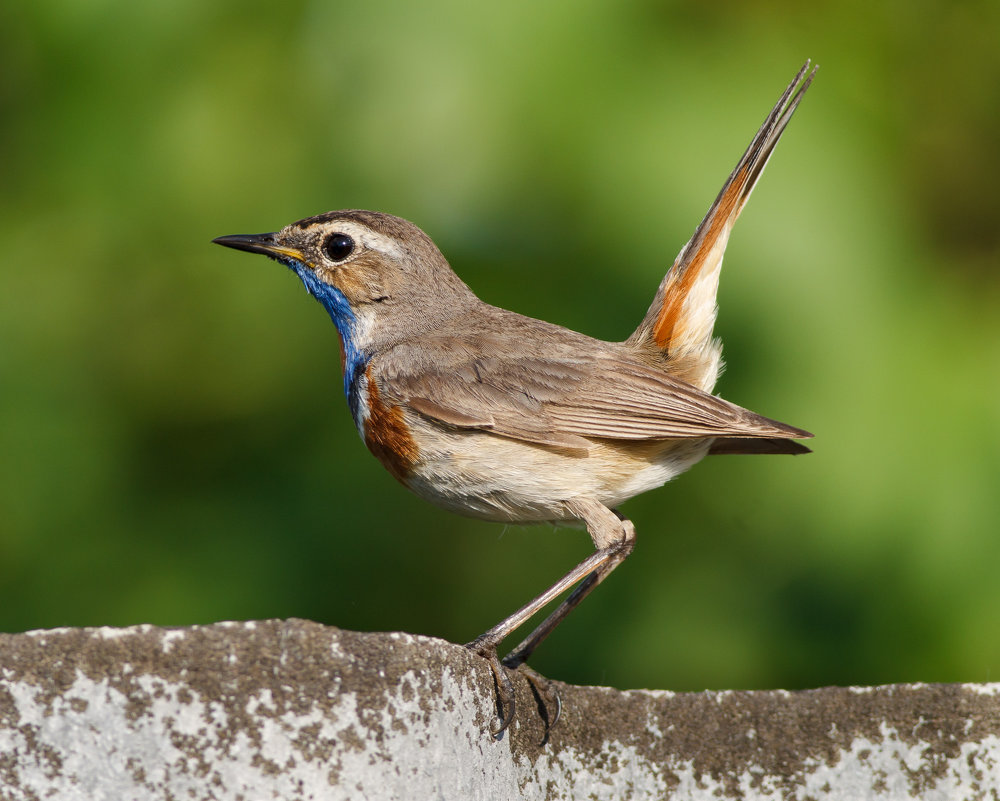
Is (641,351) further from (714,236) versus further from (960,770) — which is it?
(960,770)

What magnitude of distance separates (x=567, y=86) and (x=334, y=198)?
93 centimetres

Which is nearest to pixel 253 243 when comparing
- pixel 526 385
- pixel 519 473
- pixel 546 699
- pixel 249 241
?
pixel 249 241

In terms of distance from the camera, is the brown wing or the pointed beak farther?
the pointed beak

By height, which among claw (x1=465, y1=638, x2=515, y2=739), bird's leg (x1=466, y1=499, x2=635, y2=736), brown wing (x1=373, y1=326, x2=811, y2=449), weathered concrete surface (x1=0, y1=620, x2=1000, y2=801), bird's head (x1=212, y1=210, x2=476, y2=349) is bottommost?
weathered concrete surface (x1=0, y1=620, x2=1000, y2=801)

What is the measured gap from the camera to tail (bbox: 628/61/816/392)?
3.72 meters

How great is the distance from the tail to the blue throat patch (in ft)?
3.48

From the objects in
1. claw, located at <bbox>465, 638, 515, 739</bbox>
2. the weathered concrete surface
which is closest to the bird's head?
claw, located at <bbox>465, 638, 515, 739</bbox>

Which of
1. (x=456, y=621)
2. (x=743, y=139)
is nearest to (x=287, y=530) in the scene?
(x=456, y=621)

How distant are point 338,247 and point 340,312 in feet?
0.91

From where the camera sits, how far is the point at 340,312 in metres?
4.48

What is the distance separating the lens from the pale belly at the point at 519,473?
376 cm

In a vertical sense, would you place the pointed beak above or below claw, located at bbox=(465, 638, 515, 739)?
above

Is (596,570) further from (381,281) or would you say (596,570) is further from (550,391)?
(381,281)

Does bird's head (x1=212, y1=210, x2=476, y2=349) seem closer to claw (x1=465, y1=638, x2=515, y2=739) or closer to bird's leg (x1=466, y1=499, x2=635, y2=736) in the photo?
bird's leg (x1=466, y1=499, x2=635, y2=736)
